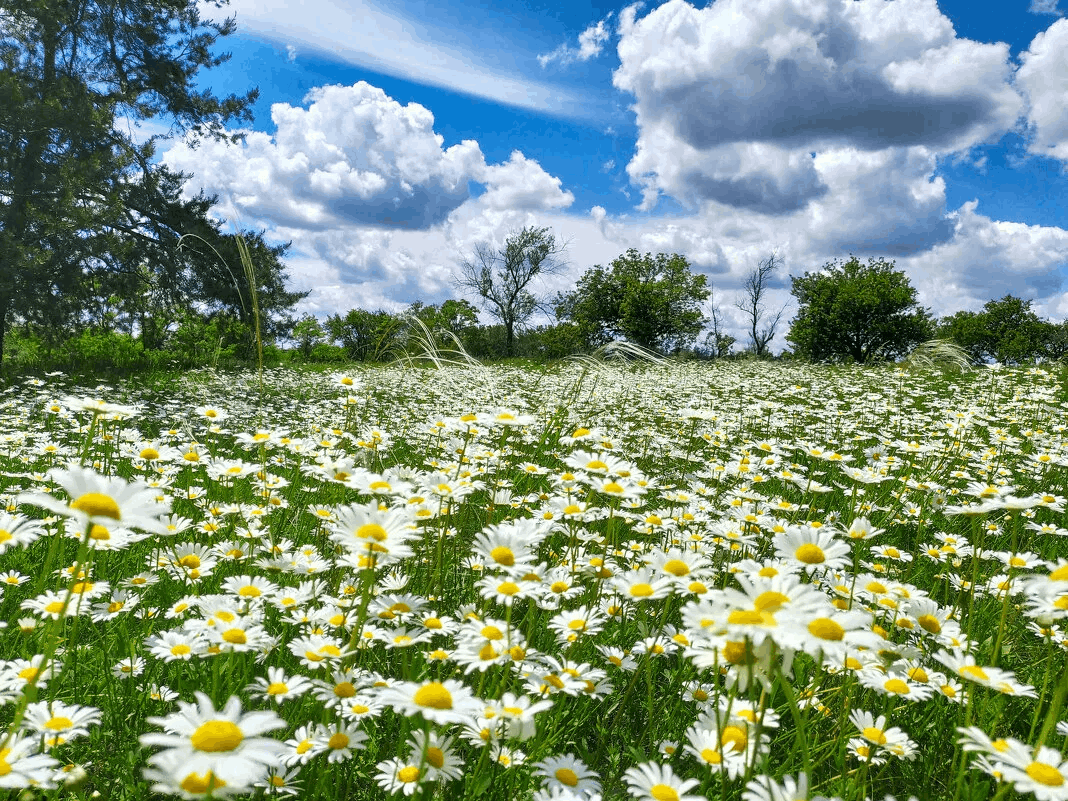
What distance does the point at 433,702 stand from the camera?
3.64ft

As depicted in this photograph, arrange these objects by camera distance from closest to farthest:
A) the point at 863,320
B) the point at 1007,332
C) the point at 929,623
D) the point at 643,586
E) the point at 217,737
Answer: the point at 217,737 → the point at 643,586 → the point at 929,623 → the point at 863,320 → the point at 1007,332

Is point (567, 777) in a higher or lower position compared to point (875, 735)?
lower

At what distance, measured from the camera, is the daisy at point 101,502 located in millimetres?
1044

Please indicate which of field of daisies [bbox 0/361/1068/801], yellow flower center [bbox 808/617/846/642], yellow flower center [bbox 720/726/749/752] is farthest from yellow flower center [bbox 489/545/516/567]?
yellow flower center [bbox 808/617/846/642]

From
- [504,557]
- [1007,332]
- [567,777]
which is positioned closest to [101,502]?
[504,557]

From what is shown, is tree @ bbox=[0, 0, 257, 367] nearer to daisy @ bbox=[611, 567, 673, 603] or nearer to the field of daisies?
the field of daisies

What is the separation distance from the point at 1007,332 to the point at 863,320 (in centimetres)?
3256

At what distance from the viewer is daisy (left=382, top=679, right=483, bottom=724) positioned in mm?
1061

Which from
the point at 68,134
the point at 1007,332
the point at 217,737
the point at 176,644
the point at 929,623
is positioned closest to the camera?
the point at 217,737

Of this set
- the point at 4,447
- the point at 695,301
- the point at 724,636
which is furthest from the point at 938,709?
the point at 695,301

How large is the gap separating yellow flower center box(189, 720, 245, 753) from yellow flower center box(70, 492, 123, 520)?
0.42 metres

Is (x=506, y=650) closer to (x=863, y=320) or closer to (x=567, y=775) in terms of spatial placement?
(x=567, y=775)

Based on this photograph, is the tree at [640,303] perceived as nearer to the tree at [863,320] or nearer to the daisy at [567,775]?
the tree at [863,320]

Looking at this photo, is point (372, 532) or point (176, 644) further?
point (176, 644)
